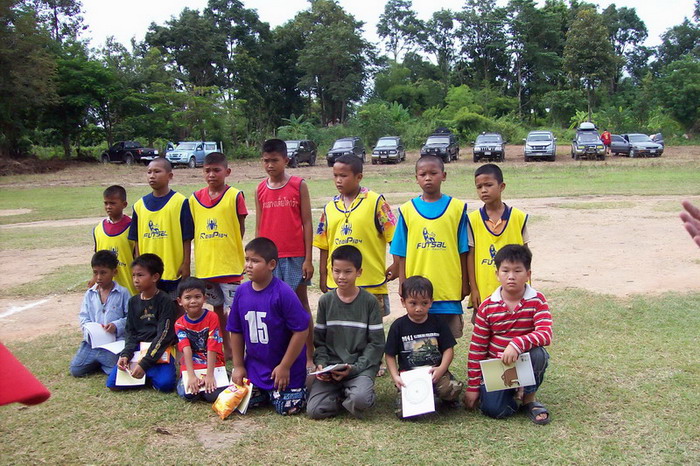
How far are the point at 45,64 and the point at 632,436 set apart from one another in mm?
32289

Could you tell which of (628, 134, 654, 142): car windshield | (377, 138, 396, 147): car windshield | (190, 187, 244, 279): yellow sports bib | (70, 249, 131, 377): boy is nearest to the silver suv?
(628, 134, 654, 142): car windshield

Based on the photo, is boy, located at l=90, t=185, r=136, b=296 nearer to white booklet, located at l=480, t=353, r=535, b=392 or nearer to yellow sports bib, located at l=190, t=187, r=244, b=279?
yellow sports bib, located at l=190, t=187, r=244, b=279

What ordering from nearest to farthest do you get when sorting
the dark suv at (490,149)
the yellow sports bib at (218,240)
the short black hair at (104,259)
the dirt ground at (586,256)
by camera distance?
the short black hair at (104,259)
the yellow sports bib at (218,240)
the dirt ground at (586,256)
the dark suv at (490,149)

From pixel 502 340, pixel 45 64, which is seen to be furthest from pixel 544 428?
pixel 45 64

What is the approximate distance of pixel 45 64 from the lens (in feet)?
98.8

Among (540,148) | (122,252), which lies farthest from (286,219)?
(540,148)

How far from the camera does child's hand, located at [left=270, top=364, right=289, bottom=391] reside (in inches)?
164

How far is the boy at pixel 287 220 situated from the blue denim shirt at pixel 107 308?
4.29ft

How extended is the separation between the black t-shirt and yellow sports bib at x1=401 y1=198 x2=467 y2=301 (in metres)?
0.38

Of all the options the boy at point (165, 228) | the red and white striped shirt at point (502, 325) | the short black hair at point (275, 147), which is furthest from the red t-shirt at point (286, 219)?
the red and white striped shirt at point (502, 325)

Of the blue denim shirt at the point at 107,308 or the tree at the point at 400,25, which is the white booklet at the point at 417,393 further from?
the tree at the point at 400,25

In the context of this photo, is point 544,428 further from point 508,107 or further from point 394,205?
point 508,107

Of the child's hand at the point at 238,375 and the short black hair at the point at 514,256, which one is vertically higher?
the short black hair at the point at 514,256

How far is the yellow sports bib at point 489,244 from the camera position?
4566mm
